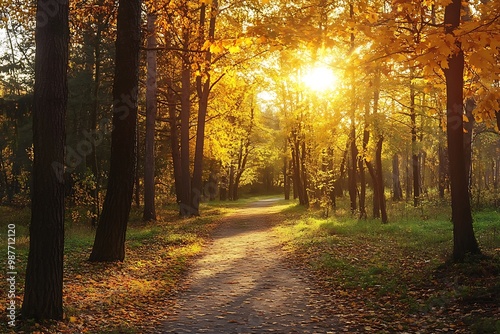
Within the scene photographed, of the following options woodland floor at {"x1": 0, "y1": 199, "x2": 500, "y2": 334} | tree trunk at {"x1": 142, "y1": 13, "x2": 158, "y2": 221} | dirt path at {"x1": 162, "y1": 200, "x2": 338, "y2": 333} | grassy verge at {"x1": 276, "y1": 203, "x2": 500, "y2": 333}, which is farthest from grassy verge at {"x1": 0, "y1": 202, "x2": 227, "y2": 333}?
tree trunk at {"x1": 142, "y1": 13, "x2": 158, "y2": 221}

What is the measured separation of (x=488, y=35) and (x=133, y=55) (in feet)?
23.7

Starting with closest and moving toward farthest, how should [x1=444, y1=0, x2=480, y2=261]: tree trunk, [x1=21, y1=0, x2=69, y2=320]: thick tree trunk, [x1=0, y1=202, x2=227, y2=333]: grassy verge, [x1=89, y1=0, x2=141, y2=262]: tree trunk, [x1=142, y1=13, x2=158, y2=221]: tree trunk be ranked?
[x1=21, y1=0, x2=69, y2=320]: thick tree trunk → [x1=0, y1=202, x2=227, y2=333]: grassy verge → [x1=444, y1=0, x2=480, y2=261]: tree trunk → [x1=89, y1=0, x2=141, y2=262]: tree trunk → [x1=142, y1=13, x2=158, y2=221]: tree trunk

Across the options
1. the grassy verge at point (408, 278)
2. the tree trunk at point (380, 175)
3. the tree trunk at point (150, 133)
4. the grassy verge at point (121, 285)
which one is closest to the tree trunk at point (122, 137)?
the grassy verge at point (121, 285)

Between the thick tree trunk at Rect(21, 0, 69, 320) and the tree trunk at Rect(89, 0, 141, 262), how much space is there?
4.04 m

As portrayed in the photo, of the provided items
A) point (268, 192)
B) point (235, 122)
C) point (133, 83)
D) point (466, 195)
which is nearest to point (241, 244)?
point (133, 83)

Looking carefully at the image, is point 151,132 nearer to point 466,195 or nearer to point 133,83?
point 133,83

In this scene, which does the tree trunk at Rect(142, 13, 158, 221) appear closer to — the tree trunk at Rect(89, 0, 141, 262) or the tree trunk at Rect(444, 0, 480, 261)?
the tree trunk at Rect(89, 0, 141, 262)

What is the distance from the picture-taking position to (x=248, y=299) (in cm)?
786

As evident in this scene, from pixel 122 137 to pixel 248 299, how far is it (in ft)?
15.9

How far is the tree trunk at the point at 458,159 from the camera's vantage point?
8.09 metres

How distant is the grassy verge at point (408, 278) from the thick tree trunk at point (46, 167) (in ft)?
14.4

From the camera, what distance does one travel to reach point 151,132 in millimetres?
20484

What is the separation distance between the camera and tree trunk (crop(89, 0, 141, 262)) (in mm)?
9922

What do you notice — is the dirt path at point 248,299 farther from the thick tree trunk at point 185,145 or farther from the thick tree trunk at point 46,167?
the thick tree trunk at point 185,145
